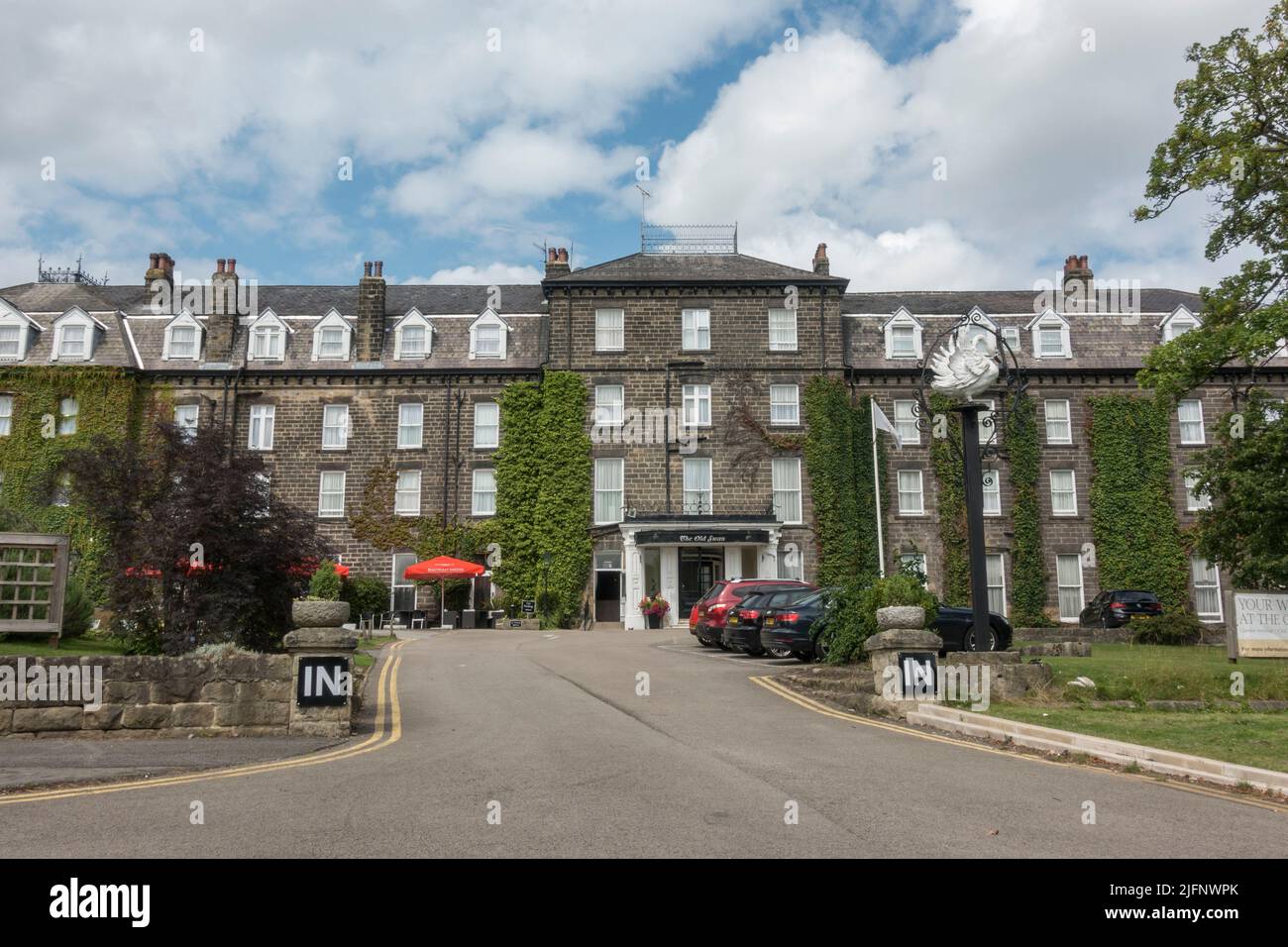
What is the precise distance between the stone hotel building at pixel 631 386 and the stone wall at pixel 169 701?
78.3 feet

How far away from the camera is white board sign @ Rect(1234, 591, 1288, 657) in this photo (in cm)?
1786

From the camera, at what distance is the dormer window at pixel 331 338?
38375mm

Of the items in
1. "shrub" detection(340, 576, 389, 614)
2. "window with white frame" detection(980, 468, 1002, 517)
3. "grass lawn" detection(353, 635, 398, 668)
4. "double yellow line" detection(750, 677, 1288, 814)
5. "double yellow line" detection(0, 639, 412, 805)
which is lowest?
"double yellow line" detection(750, 677, 1288, 814)

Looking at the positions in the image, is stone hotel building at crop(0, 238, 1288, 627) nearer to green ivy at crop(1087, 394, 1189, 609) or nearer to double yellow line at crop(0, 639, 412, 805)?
A: green ivy at crop(1087, 394, 1189, 609)

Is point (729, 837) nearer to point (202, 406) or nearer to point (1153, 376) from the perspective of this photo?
point (1153, 376)

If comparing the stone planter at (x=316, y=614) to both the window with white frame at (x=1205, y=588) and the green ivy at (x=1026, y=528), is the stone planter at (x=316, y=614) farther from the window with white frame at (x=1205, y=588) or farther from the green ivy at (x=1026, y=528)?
the window with white frame at (x=1205, y=588)

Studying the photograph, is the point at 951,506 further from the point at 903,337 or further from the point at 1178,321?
the point at 1178,321

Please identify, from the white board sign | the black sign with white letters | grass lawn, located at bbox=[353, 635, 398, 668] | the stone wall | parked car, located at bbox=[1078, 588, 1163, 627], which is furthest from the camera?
parked car, located at bbox=[1078, 588, 1163, 627]

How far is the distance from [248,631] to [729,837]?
10.6 meters

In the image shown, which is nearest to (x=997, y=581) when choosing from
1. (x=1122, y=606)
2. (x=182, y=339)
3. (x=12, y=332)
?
(x=1122, y=606)

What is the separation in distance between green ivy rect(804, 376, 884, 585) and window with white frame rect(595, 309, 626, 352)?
7.61 meters

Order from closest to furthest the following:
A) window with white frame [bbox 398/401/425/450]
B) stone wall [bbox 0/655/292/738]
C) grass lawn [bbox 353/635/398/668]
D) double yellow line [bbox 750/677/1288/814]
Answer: double yellow line [bbox 750/677/1288/814] < stone wall [bbox 0/655/292/738] < grass lawn [bbox 353/635/398/668] < window with white frame [bbox 398/401/425/450]

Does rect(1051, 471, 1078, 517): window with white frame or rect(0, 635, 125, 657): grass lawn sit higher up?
rect(1051, 471, 1078, 517): window with white frame

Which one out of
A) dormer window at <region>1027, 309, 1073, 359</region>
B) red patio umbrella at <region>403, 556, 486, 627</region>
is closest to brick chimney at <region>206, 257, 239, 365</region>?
red patio umbrella at <region>403, 556, 486, 627</region>
